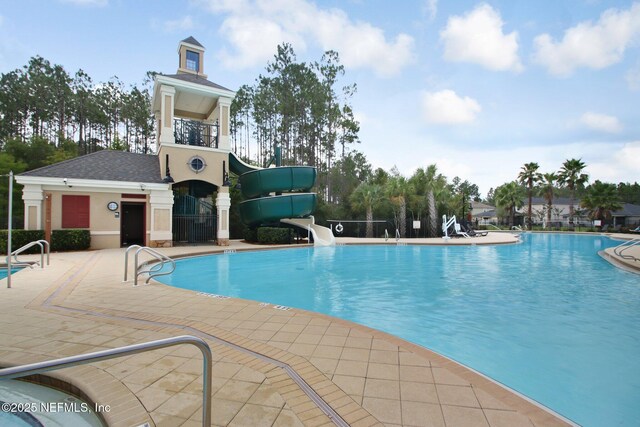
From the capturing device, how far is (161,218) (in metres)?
16.2

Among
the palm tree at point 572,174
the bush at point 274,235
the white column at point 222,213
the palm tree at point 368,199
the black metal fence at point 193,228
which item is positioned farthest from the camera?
the palm tree at point 572,174

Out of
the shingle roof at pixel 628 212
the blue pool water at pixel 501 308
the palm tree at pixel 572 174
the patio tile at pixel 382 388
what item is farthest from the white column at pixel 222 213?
the shingle roof at pixel 628 212

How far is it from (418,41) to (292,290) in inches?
537

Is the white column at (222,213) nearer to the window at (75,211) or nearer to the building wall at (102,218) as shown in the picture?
the building wall at (102,218)

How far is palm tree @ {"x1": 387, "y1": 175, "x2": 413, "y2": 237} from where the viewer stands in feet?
84.6

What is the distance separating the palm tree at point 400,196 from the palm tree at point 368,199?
90cm

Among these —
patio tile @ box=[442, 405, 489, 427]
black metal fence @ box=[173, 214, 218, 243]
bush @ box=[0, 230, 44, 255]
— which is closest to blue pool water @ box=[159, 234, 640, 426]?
patio tile @ box=[442, 405, 489, 427]

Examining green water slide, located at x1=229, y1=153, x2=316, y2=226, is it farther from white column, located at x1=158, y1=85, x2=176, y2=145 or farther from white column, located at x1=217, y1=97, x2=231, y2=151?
white column, located at x1=158, y1=85, x2=176, y2=145

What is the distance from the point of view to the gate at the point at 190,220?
709 inches

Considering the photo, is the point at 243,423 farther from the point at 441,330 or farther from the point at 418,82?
the point at 418,82

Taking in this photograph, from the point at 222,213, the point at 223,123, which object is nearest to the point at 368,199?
the point at 222,213

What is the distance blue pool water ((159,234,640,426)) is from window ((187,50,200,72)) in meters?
13.0

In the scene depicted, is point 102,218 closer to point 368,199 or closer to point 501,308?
point 501,308

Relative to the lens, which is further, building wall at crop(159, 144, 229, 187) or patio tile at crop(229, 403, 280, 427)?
building wall at crop(159, 144, 229, 187)
